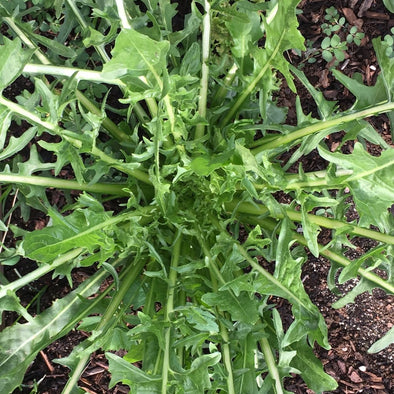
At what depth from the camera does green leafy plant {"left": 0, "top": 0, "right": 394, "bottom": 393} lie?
864 millimetres

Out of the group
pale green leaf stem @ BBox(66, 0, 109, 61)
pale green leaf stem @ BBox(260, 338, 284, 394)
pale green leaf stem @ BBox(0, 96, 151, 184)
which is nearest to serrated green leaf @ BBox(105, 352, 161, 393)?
pale green leaf stem @ BBox(260, 338, 284, 394)

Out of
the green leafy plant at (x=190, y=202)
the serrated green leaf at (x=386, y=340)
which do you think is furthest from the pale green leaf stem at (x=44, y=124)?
the serrated green leaf at (x=386, y=340)

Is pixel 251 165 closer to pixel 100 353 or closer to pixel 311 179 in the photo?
pixel 311 179

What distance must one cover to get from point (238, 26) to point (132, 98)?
0.24 meters

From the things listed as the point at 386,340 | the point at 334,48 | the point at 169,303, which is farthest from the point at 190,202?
the point at 334,48

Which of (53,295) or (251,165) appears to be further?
(53,295)

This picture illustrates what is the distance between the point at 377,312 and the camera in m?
1.42

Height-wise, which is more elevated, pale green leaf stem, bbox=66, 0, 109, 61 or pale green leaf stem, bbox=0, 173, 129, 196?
pale green leaf stem, bbox=66, 0, 109, 61

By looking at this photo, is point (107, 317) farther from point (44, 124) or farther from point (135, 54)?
point (135, 54)

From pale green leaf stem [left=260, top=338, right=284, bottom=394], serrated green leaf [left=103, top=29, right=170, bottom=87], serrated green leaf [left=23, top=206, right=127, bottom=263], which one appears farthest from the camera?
pale green leaf stem [left=260, top=338, right=284, bottom=394]

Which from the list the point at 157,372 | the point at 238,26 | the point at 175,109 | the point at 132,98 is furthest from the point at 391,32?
the point at 157,372

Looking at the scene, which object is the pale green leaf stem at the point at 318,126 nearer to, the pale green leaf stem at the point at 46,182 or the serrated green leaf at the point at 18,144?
the pale green leaf stem at the point at 46,182

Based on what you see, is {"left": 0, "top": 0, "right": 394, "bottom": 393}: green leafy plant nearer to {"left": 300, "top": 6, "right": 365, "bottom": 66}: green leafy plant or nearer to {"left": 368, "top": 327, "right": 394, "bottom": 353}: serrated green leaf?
{"left": 368, "top": 327, "right": 394, "bottom": 353}: serrated green leaf

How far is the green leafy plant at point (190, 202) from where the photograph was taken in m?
0.86
